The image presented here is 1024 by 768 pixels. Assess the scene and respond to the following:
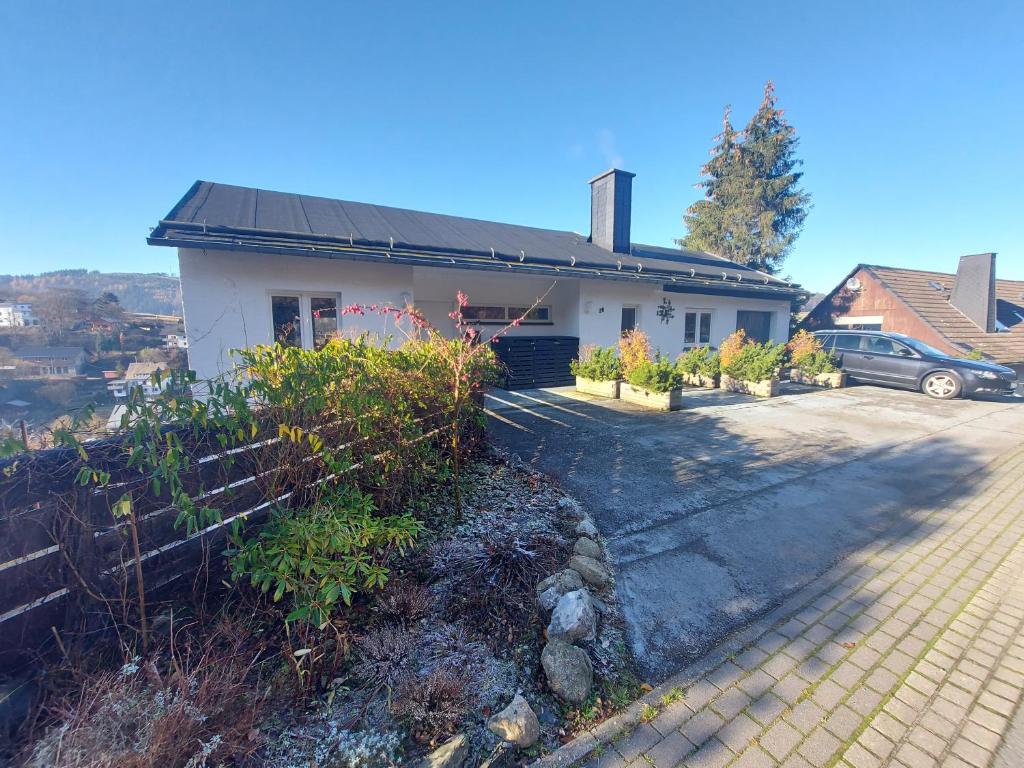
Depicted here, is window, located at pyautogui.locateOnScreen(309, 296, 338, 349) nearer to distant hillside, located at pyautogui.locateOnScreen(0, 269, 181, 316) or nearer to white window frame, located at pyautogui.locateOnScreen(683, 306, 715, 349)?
distant hillside, located at pyautogui.locateOnScreen(0, 269, 181, 316)

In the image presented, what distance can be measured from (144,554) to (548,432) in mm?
4614

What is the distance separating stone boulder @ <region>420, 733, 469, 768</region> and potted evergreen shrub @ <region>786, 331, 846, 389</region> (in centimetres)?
1230

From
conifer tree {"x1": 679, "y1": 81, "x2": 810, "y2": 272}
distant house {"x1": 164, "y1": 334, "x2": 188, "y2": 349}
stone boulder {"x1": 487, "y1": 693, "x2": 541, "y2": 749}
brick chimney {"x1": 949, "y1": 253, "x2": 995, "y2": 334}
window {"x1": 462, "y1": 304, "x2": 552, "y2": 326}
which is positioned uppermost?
conifer tree {"x1": 679, "y1": 81, "x2": 810, "y2": 272}

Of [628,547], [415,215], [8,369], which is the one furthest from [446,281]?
[628,547]

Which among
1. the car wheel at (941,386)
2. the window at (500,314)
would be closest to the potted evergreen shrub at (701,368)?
the window at (500,314)

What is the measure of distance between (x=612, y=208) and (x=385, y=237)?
735 cm

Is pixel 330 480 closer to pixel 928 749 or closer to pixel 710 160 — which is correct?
pixel 928 749

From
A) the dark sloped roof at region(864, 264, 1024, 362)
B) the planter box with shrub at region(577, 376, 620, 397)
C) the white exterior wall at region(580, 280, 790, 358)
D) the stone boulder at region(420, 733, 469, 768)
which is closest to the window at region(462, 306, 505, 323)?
the white exterior wall at region(580, 280, 790, 358)

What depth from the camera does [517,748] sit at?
1587 millimetres

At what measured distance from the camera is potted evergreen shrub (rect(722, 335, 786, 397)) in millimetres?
8977

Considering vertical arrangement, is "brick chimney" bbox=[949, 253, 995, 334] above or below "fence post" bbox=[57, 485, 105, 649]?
above

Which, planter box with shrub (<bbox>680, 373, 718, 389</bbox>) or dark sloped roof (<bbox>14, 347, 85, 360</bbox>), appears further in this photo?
planter box with shrub (<bbox>680, 373, 718, 389</bbox>)

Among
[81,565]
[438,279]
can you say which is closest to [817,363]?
[438,279]

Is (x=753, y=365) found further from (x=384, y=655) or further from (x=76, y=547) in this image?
(x=76, y=547)
